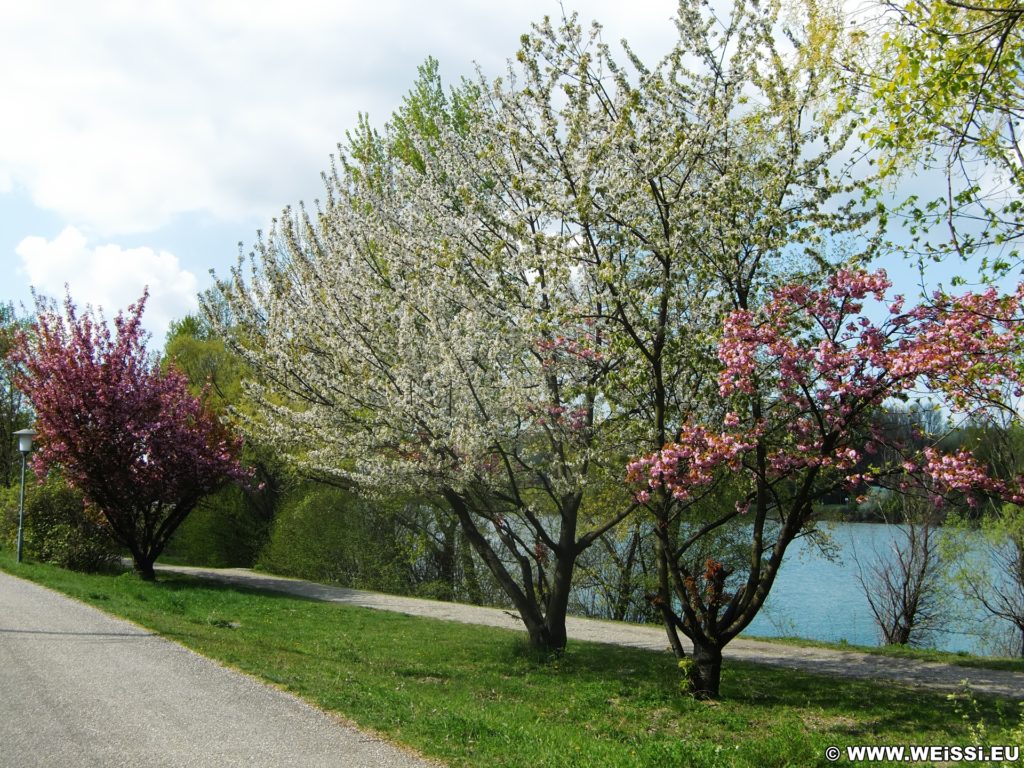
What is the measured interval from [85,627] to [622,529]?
1088cm

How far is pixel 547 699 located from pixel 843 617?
591 inches

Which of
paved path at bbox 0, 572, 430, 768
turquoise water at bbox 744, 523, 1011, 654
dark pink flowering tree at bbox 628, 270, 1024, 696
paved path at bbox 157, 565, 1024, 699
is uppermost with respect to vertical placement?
dark pink flowering tree at bbox 628, 270, 1024, 696

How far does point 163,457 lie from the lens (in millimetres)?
18312

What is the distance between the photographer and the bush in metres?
19.4

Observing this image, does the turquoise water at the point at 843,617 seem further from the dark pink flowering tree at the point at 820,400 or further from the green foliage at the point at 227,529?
the green foliage at the point at 227,529

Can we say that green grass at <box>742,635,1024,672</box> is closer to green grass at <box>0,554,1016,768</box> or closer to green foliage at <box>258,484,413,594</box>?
green grass at <box>0,554,1016,768</box>

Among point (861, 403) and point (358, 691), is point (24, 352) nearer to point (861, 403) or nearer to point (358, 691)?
point (358, 691)

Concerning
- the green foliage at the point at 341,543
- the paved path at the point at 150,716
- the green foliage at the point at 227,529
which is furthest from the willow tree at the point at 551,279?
the green foliage at the point at 227,529

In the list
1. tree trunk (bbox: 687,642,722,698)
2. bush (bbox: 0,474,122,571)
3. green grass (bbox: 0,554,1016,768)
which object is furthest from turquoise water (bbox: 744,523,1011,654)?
bush (bbox: 0,474,122,571)

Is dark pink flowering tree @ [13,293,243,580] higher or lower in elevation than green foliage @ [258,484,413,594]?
higher

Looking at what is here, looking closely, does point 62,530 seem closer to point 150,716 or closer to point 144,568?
point 144,568

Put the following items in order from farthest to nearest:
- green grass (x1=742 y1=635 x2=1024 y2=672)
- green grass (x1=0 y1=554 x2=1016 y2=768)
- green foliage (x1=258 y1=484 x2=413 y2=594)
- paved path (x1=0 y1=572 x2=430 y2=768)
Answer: green foliage (x1=258 y1=484 x2=413 y2=594), green grass (x1=742 y1=635 x2=1024 y2=672), green grass (x1=0 y1=554 x2=1016 y2=768), paved path (x1=0 y1=572 x2=430 y2=768)

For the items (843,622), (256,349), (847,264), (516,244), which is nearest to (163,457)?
(256,349)

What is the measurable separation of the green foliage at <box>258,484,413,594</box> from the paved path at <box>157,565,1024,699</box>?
1413mm
